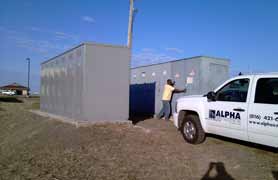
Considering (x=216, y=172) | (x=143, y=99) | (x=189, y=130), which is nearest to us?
(x=216, y=172)

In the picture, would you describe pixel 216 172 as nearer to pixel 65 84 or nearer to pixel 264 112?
pixel 264 112

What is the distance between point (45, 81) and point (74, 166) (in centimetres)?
1152

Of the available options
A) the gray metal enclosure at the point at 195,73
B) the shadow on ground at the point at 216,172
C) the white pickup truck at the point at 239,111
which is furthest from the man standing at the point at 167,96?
the shadow on ground at the point at 216,172

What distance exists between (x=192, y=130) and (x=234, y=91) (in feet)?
5.65

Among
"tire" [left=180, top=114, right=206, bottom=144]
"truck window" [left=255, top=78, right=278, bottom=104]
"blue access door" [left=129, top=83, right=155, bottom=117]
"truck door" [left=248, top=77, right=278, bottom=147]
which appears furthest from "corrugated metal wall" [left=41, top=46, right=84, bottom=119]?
"truck window" [left=255, top=78, right=278, bottom=104]

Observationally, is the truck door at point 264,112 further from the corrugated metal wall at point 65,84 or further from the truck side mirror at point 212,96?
the corrugated metal wall at point 65,84

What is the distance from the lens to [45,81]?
1683 centimetres

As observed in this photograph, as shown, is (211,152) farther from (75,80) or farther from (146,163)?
(75,80)

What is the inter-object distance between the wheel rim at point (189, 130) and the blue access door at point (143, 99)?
6813mm

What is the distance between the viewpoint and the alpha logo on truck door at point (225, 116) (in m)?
6.73

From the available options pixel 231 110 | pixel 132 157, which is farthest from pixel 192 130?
pixel 132 157

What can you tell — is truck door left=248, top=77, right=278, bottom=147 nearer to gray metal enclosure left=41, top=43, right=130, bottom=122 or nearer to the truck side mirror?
the truck side mirror

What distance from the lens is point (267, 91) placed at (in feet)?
20.3

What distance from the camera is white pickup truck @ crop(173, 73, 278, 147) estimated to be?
19.7ft
